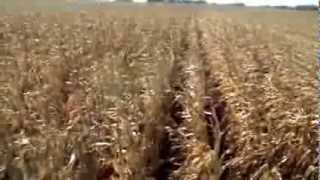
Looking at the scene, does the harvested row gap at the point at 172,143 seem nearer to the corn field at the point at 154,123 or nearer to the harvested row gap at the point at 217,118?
the corn field at the point at 154,123

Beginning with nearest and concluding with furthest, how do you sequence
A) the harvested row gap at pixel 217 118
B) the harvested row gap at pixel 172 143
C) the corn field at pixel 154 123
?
the corn field at pixel 154 123 < the harvested row gap at pixel 217 118 < the harvested row gap at pixel 172 143

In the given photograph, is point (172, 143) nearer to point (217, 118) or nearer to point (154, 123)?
point (154, 123)

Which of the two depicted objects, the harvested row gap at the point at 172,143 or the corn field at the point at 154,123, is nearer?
the corn field at the point at 154,123

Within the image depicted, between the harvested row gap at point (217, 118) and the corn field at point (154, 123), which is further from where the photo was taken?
the harvested row gap at point (217, 118)

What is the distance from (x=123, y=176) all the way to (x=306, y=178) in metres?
1.05

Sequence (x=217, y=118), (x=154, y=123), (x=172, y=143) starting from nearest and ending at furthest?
(x=154, y=123) → (x=172, y=143) → (x=217, y=118)

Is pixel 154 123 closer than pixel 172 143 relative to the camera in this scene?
Yes

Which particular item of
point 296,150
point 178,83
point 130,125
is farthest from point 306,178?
point 178,83

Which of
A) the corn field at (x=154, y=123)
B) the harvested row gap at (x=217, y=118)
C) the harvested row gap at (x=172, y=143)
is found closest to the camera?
the corn field at (x=154, y=123)

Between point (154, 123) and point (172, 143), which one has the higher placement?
point (154, 123)

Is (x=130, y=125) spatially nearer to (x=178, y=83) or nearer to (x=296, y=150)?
(x=296, y=150)

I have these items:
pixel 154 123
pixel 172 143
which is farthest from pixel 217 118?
pixel 154 123

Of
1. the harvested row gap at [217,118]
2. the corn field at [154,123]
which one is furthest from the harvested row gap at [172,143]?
the harvested row gap at [217,118]

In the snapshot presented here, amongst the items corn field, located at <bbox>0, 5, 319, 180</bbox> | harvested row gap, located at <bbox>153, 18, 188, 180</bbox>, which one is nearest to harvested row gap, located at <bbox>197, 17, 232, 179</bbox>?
corn field, located at <bbox>0, 5, 319, 180</bbox>
